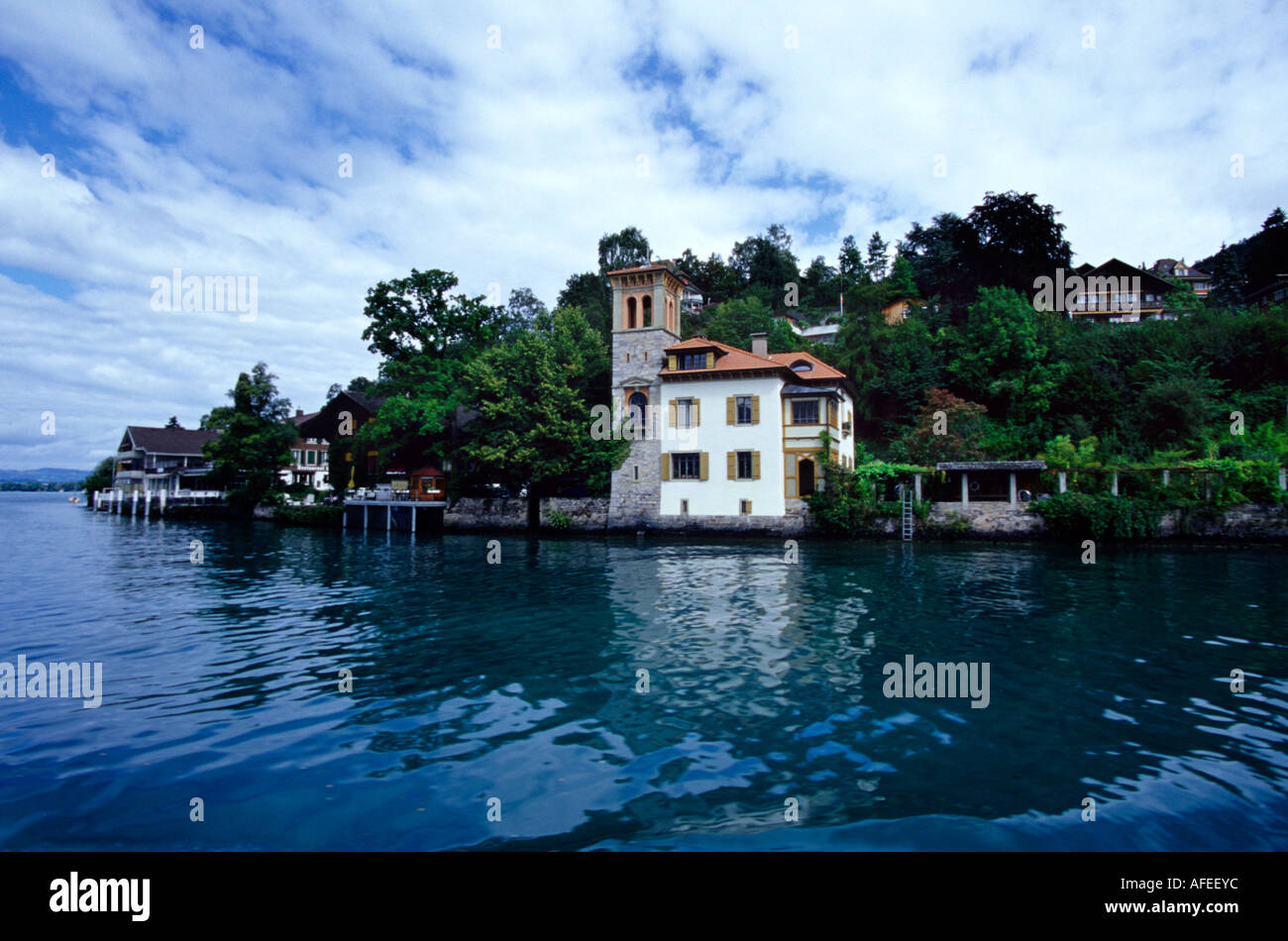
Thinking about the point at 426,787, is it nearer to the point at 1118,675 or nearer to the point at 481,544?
the point at 1118,675

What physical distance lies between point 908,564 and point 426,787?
21.1 m

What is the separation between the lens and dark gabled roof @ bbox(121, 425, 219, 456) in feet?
253

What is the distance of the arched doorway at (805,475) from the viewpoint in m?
36.4

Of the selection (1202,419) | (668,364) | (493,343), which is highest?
(493,343)

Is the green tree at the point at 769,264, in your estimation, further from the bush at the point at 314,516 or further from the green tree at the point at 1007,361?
the bush at the point at 314,516

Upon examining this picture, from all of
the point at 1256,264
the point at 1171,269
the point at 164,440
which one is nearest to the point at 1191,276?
the point at 1256,264

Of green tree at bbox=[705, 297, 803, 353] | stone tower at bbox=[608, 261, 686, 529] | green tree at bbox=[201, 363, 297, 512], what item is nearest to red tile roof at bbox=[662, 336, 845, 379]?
stone tower at bbox=[608, 261, 686, 529]

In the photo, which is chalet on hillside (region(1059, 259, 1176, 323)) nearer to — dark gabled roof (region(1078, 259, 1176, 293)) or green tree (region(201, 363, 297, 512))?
dark gabled roof (region(1078, 259, 1176, 293))

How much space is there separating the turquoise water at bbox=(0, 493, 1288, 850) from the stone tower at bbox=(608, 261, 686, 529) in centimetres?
2126

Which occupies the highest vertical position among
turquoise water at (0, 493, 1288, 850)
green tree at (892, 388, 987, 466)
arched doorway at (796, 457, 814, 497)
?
green tree at (892, 388, 987, 466)

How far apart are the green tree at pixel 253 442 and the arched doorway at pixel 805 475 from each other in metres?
43.5

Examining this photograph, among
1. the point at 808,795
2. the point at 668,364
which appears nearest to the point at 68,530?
the point at 668,364

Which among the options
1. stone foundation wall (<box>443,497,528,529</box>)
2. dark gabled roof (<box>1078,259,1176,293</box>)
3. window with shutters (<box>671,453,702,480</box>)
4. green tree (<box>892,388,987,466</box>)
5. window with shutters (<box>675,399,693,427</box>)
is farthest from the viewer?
dark gabled roof (<box>1078,259,1176,293</box>)

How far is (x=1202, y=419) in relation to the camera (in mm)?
36125
